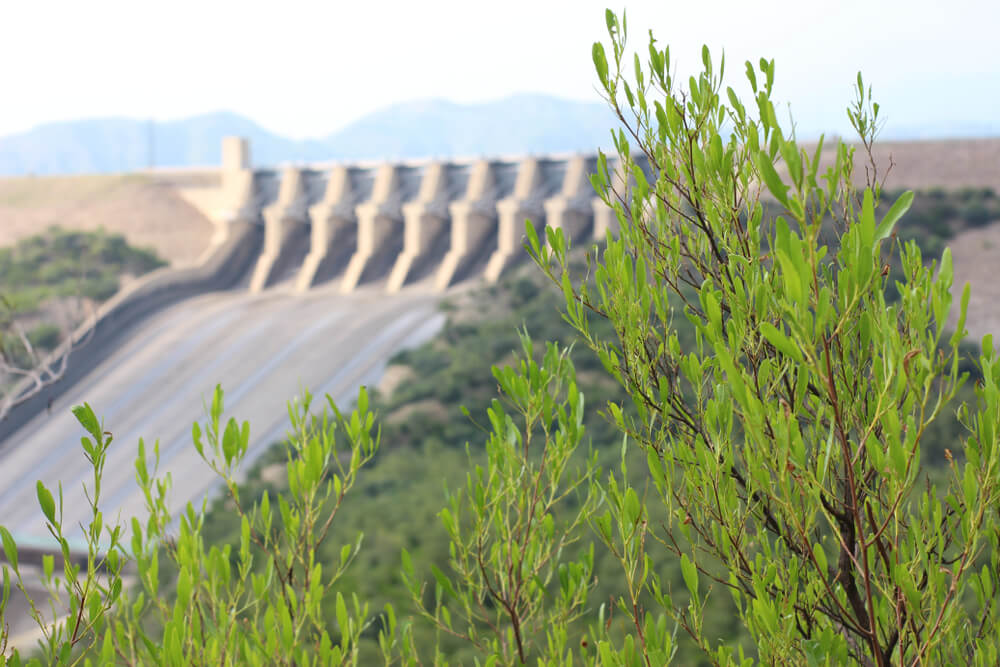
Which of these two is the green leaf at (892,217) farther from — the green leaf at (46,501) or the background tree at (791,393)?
the green leaf at (46,501)

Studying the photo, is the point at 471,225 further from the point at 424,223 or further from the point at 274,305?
the point at 274,305

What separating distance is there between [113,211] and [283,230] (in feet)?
39.4

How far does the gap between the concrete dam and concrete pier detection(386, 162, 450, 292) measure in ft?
0.21

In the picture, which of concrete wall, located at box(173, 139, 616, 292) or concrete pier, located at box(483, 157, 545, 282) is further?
concrete wall, located at box(173, 139, 616, 292)

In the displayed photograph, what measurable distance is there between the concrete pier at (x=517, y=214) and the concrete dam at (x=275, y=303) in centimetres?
6

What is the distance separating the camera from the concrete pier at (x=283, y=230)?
39.2 meters

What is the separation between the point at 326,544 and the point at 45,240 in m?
34.9

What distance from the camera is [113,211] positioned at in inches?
1825

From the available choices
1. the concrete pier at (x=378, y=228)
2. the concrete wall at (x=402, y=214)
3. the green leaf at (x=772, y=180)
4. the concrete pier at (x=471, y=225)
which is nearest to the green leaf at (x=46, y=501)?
the green leaf at (x=772, y=180)

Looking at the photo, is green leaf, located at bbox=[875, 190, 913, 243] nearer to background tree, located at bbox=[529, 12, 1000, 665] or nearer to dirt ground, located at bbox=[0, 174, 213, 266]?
background tree, located at bbox=[529, 12, 1000, 665]

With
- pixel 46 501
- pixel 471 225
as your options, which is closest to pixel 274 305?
pixel 471 225

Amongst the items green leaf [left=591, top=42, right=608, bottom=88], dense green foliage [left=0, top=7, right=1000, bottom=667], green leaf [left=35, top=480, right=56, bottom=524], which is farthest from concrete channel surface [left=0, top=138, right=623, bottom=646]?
green leaf [left=591, top=42, right=608, bottom=88]

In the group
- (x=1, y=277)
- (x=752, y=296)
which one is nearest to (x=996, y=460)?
(x=752, y=296)

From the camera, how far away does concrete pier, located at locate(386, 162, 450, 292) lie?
3638cm
